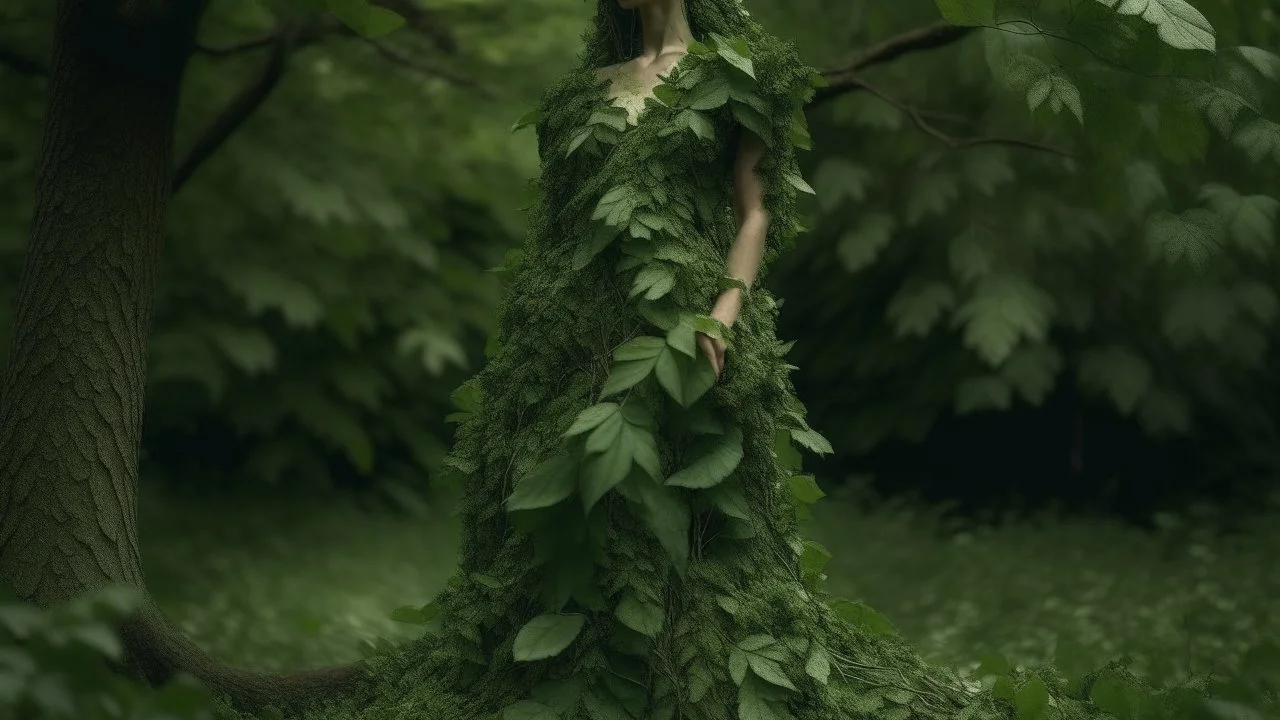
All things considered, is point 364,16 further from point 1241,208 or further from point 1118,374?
point 1118,374

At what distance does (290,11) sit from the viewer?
5539mm

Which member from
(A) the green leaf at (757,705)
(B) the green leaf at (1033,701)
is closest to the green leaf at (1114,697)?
(B) the green leaf at (1033,701)

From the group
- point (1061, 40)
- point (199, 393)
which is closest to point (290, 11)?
point (199, 393)

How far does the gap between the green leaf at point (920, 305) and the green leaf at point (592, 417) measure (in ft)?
15.9

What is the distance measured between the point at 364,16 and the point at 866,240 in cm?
448

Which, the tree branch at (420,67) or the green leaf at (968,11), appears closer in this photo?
the green leaf at (968,11)

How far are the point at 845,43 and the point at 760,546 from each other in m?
5.17

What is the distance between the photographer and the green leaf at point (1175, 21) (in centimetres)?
286

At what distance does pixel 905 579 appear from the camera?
267 inches

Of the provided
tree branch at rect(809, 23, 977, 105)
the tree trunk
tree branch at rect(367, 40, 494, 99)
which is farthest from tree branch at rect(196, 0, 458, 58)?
tree branch at rect(809, 23, 977, 105)

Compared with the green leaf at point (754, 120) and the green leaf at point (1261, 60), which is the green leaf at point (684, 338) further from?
the green leaf at point (1261, 60)

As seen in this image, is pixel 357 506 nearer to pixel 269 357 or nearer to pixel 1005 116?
pixel 269 357

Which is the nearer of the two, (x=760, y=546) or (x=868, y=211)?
(x=760, y=546)

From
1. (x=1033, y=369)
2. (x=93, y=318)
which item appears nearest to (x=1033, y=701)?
(x=93, y=318)
